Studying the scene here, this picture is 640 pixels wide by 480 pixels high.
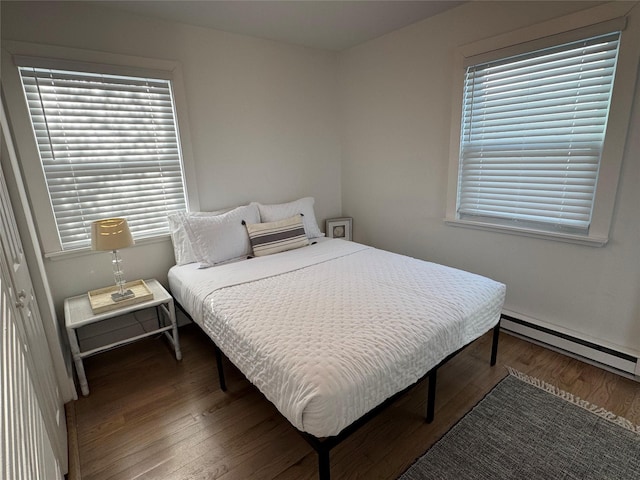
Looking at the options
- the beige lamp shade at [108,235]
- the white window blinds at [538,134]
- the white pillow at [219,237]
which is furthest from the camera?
the white pillow at [219,237]

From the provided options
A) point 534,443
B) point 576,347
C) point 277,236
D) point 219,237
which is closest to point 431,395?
point 534,443

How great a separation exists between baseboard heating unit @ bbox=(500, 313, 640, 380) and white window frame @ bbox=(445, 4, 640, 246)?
2.23 feet

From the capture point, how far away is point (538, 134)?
2.21 metres

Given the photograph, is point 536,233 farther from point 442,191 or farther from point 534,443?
point 534,443

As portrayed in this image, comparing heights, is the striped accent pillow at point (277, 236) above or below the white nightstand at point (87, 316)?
above

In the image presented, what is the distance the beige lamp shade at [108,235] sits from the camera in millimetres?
2107

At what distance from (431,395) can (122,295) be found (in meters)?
2.07

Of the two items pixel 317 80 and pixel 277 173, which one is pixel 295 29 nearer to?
pixel 317 80

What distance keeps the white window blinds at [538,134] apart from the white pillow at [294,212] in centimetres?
138

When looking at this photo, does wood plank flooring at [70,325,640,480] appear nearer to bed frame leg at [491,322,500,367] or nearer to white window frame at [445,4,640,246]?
bed frame leg at [491,322,500,367]

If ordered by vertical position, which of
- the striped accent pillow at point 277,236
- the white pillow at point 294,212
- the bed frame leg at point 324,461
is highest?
the white pillow at point 294,212

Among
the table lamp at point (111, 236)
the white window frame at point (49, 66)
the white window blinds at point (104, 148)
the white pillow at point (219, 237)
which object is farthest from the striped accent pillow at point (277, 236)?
the white window frame at point (49, 66)

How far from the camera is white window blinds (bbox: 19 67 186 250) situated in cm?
215

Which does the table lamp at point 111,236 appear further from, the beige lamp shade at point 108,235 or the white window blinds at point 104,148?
the white window blinds at point 104,148
